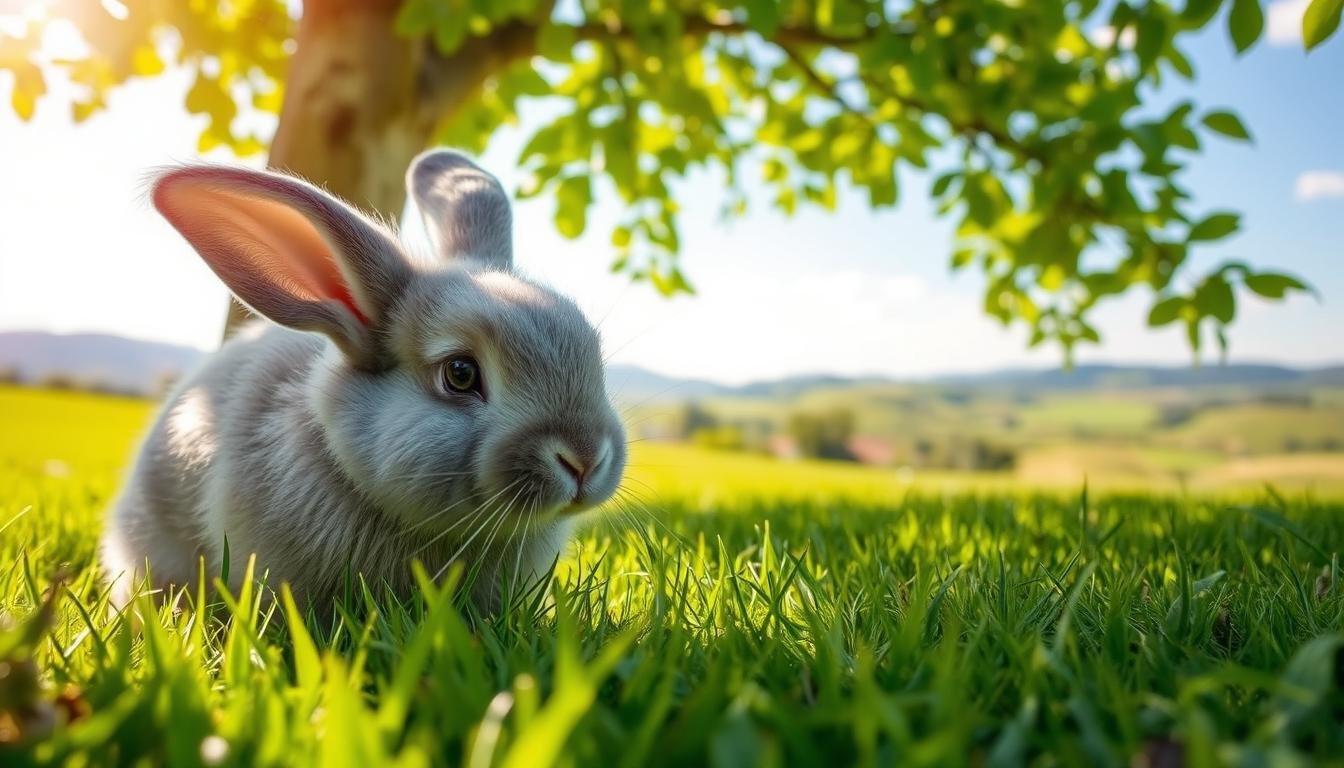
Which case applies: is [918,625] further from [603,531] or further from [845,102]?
[845,102]

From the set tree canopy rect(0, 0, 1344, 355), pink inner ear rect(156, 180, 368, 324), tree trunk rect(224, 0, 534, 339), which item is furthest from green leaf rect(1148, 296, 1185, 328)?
tree trunk rect(224, 0, 534, 339)

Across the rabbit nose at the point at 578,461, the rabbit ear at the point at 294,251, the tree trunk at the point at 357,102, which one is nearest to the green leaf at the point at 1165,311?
the rabbit nose at the point at 578,461

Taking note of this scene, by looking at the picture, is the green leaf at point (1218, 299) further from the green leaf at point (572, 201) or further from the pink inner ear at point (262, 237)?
the pink inner ear at point (262, 237)

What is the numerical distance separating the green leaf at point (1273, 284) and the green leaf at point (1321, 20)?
1.87 metres

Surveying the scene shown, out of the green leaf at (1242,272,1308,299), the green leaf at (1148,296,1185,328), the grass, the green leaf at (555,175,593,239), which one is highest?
the green leaf at (555,175,593,239)

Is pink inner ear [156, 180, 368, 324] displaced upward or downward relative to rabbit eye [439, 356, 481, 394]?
upward

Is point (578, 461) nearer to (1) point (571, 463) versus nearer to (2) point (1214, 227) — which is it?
(1) point (571, 463)

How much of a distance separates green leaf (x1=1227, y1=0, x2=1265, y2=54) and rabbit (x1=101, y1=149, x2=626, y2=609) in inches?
98.6

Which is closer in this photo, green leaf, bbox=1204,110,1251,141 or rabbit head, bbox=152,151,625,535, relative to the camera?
rabbit head, bbox=152,151,625,535

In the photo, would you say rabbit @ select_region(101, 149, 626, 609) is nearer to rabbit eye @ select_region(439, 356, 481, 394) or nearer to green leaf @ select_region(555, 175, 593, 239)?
rabbit eye @ select_region(439, 356, 481, 394)

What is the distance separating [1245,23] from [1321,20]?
0.66m

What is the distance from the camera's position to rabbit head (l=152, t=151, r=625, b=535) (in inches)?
84.8

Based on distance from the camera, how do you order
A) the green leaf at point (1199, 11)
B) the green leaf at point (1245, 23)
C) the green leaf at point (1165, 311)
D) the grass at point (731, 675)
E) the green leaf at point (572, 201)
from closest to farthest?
the grass at point (731, 675) → the green leaf at point (1245, 23) → the green leaf at point (1199, 11) → the green leaf at point (1165, 311) → the green leaf at point (572, 201)

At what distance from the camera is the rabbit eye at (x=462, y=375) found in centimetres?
229
